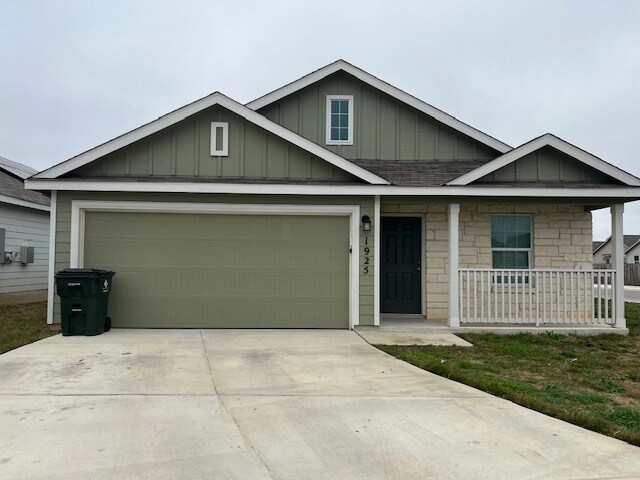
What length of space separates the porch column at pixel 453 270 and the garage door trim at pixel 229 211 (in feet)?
5.78

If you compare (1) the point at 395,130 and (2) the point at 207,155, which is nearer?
(2) the point at 207,155

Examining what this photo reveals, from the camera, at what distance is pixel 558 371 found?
6.27 m

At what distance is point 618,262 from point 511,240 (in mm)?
1983

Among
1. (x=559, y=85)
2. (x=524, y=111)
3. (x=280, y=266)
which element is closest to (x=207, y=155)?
(x=280, y=266)

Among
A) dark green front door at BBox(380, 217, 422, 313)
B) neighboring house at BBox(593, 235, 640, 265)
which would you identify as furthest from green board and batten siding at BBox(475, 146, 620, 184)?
neighboring house at BBox(593, 235, 640, 265)

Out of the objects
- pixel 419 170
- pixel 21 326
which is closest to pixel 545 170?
pixel 419 170

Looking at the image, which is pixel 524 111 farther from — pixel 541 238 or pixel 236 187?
pixel 236 187

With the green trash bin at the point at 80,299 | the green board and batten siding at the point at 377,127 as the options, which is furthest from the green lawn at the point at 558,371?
the green trash bin at the point at 80,299

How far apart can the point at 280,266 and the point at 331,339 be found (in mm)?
1818

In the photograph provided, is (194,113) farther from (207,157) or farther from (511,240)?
(511,240)

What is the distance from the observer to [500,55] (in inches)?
811

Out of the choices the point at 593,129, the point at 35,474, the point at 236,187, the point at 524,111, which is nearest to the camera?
the point at 35,474

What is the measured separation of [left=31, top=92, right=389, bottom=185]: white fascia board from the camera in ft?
27.8

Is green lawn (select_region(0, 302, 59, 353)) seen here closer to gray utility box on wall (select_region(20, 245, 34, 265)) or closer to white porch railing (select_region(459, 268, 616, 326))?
gray utility box on wall (select_region(20, 245, 34, 265))
